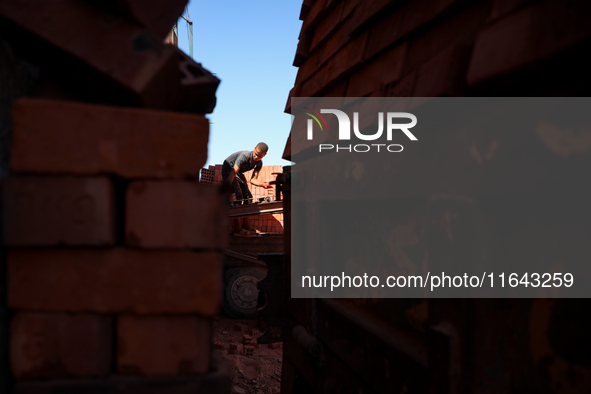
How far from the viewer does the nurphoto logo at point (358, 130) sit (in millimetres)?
1908

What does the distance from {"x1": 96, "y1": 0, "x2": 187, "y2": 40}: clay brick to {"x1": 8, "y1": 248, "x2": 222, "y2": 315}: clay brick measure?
0.89 m

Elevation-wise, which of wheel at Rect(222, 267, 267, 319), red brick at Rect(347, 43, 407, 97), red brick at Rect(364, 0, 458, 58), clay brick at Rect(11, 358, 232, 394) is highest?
red brick at Rect(364, 0, 458, 58)

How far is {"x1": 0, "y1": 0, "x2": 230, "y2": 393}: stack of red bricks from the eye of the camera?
137 centimetres

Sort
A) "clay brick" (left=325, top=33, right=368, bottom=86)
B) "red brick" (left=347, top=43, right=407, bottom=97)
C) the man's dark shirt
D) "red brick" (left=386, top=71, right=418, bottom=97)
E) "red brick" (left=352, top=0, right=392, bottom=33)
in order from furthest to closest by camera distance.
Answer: the man's dark shirt < "clay brick" (left=325, top=33, right=368, bottom=86) < "red brick" (left=352, top=0, right=392, bottom=33) < "red brick" (left=347, top=43, right=407, bottom=97) < "red brick" (left=386, top=71, right=418, bottom=97)

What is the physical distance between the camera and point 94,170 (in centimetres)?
139

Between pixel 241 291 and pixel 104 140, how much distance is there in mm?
6214

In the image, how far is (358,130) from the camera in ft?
7.88

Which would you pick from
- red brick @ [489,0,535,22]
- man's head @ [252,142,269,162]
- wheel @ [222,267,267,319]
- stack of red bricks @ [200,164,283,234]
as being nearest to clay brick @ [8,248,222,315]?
red brick @ [489,0,535,22]

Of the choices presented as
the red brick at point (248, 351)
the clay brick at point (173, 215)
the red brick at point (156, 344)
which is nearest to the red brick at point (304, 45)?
the clay brick at point (173, 215)

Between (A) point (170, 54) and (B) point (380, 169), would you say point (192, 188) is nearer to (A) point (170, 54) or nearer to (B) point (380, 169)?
(A) point (170, 54)

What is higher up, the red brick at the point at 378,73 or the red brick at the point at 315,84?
the red brick at the point at 315,84

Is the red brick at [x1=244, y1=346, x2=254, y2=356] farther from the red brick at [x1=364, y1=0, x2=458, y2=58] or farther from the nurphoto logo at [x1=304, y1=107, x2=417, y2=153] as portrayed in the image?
the red brick at [x1=364, y1=0, x2=458, y2=58]

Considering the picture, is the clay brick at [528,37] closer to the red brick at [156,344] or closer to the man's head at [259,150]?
the red brick at [156,344]

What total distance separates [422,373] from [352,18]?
2517 mm
